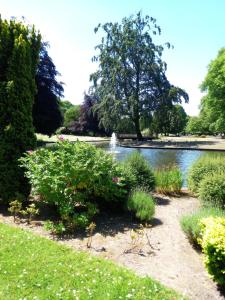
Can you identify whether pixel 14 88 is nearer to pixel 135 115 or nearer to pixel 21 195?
pixel 21 195

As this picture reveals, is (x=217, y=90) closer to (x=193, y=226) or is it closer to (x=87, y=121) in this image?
(x=87, y=121)

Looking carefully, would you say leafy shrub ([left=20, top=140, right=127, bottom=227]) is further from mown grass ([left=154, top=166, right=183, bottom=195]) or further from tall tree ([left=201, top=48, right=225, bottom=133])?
tall tree ([left=201, top=48, right=225, bottom=133])

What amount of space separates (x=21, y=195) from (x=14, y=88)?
8.77 feet

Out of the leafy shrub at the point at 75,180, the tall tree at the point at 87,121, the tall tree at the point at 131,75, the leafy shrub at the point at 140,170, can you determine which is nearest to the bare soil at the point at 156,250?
the leafy shrub at the point at 75,180

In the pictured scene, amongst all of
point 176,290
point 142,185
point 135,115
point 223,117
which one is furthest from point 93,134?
point 176,290

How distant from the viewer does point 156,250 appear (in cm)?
576

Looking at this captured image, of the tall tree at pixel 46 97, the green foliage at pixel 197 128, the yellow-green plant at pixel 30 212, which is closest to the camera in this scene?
the yellow-green plant at pixel 30 212

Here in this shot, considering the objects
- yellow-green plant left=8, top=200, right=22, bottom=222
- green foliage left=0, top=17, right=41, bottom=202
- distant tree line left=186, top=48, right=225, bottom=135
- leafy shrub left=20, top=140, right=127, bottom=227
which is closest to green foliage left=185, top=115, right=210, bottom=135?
distant tree line left=186, top=48, right=225, bottom=135

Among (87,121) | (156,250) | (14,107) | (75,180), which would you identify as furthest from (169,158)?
(87,121)

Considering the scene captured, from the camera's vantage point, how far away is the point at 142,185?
941 cm

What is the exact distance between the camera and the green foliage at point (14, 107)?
27.9 ft

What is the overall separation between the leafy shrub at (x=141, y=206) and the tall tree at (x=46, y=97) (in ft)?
82.2

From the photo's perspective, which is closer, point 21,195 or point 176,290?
point 176,290

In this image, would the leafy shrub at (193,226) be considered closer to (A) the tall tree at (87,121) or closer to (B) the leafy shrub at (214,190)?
(B) the leafy shrub at (214,190)
